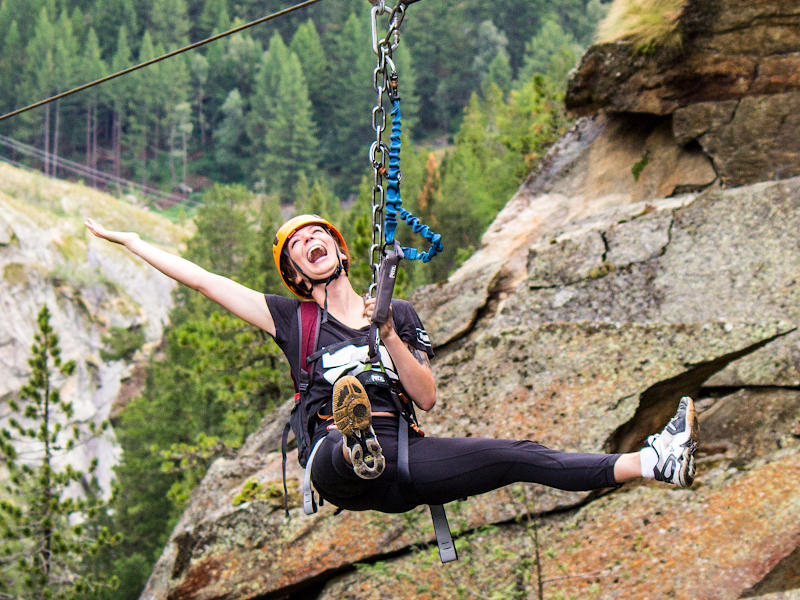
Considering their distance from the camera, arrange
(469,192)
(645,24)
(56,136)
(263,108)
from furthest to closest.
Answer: (263,108) → (56,136) → (469,192) → (645,24)

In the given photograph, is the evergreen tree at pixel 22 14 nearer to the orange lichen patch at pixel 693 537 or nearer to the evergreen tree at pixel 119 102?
Answer: the evergreen tree at pixel 119 102

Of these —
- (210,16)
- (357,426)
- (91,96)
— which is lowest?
(357,426)

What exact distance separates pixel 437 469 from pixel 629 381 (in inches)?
130

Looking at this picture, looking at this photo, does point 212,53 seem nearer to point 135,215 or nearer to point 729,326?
point 135,215

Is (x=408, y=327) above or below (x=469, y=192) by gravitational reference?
below

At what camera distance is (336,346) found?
4.30m

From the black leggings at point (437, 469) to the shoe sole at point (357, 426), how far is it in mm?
115

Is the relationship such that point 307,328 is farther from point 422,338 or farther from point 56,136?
point 56,136

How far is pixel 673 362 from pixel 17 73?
9033 cm

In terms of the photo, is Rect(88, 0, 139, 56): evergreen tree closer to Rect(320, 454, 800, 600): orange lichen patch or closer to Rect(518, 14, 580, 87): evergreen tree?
Rect(518, 14, 580, 87): evergreen tree

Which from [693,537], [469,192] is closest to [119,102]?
[469,192]

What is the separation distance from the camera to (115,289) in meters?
48.4

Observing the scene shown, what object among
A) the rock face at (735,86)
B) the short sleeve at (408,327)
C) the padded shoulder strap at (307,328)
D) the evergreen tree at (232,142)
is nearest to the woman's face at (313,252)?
the padded shoulder strap at (307,328)

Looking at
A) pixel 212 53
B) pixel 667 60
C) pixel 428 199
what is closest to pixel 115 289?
pixel 428 199
